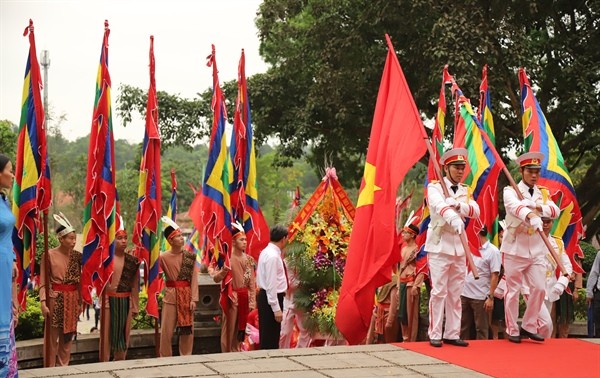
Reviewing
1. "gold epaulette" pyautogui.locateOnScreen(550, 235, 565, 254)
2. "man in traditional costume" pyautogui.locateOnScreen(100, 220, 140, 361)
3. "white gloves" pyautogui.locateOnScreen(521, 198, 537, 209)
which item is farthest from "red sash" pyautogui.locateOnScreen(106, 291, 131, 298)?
"gold epaulette" pyautogui.locateOnScreen(550, 235, 565, 254)

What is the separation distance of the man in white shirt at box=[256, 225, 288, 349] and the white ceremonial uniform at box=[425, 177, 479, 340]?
1991 mm

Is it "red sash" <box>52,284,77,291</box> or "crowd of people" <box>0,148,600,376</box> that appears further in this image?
"red sash" <box>52,284,77,291</box>

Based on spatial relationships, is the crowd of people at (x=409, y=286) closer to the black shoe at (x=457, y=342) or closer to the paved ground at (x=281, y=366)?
the black shoe at (x=457, y=342)

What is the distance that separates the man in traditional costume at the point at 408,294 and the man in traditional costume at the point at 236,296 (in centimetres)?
168

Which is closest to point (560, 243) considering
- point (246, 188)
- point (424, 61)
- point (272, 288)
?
point (272, 288)

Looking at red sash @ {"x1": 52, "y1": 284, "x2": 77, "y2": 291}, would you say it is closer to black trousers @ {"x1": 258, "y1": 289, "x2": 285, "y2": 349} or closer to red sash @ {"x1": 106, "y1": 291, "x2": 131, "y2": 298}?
red sash @ {"x1": 106, "y1": 291, "x2": 131, "y2": 298}

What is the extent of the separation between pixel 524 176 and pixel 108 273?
4290mm

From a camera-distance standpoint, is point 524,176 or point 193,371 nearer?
point 193,371

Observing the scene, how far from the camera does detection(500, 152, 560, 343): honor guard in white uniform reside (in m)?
7.93

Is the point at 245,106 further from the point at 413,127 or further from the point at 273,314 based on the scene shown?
the point at 413,127


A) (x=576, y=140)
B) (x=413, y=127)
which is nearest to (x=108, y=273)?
(x=413, y=127)

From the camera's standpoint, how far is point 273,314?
9.31m

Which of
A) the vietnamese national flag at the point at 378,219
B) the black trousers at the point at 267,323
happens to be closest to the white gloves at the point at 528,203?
the vietnamese national flag at the point at 378,219

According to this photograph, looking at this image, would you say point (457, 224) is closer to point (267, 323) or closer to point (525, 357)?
point (525, 357)
